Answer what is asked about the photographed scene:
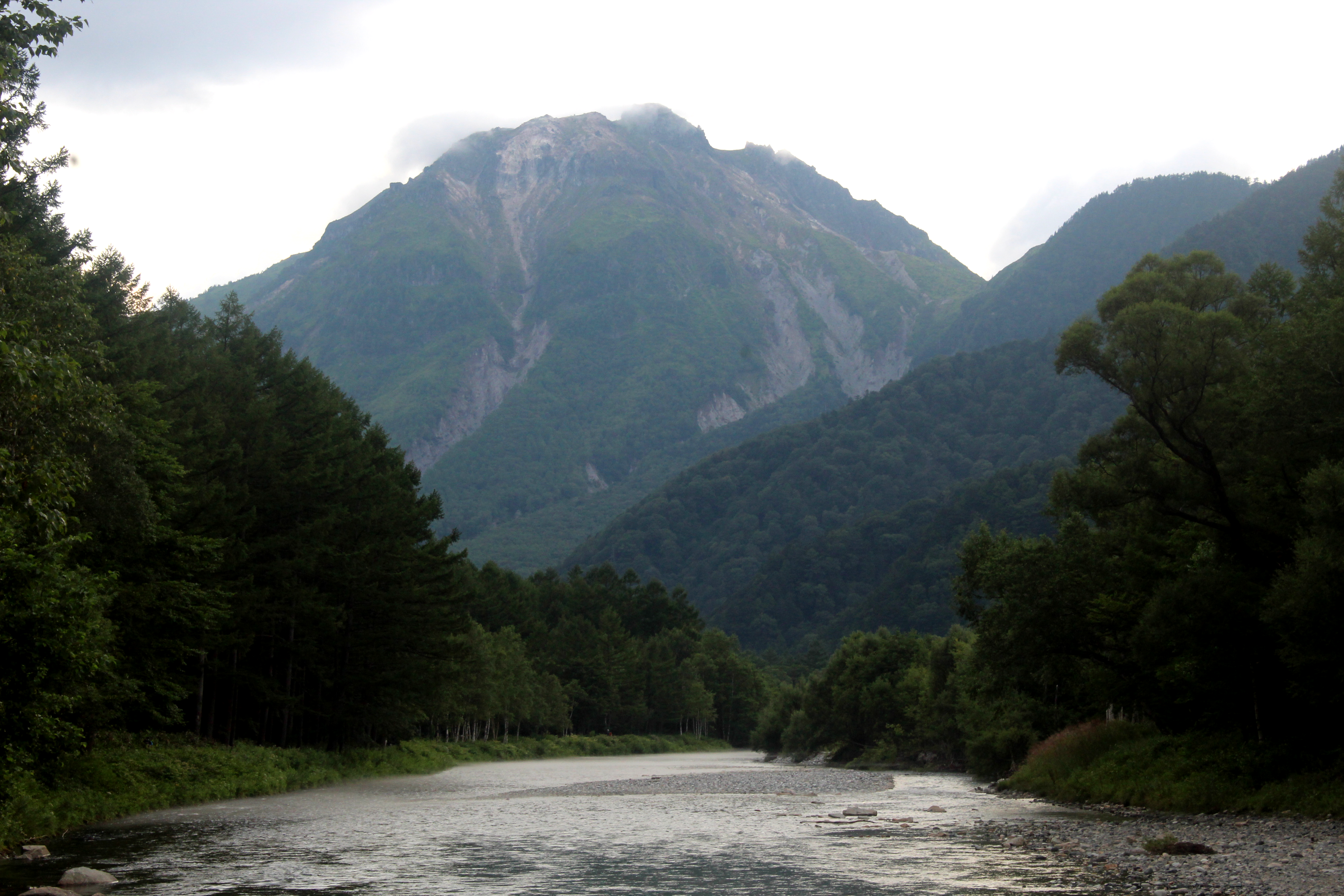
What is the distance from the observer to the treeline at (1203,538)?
105 ft

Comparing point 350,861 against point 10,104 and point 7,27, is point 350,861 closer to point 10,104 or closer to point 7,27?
point 10,104

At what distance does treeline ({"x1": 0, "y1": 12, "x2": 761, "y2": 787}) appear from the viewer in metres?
25.6

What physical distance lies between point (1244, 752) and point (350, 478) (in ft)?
161

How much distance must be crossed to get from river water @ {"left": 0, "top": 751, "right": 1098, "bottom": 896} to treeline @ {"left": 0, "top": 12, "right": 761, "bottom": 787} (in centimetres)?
494

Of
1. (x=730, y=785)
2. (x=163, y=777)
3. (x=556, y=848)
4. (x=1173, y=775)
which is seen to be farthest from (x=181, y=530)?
(x=1173, y=775)

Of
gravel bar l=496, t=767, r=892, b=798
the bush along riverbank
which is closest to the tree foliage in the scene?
gravel bar l=496, t=767, r=892, b=798

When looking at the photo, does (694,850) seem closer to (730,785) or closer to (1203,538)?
(1203,538)

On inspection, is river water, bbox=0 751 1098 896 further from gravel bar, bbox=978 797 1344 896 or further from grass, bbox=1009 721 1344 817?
grass, bbox=1009 721 1344 817

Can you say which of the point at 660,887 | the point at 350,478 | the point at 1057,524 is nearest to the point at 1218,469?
the point at 1057,524

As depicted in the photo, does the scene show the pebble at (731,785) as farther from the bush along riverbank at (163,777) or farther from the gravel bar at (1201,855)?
the gravel bar at (1201,855)

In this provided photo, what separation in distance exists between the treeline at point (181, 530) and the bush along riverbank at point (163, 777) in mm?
1305

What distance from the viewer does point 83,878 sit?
75.3 feet

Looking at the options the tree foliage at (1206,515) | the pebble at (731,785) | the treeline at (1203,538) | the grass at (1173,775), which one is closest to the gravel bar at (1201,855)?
the grass at (1173,775)

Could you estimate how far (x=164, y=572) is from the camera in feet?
142
